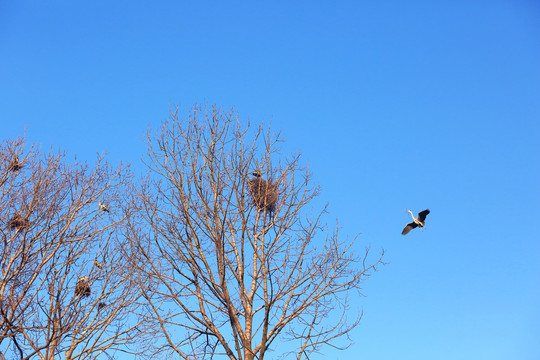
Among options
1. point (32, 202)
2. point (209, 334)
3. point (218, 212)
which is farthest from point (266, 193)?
point (32, 202)

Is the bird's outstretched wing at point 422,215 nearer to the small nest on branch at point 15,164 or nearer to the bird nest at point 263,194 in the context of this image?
the bird nest at point 263,194

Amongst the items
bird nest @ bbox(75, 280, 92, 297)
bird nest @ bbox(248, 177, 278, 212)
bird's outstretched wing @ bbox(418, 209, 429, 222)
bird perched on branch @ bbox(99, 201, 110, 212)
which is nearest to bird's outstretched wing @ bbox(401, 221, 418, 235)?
bird's outstretched wing @ bbox(418, 209, 429, 222)

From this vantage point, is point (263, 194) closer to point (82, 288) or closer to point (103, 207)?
point (82, 288)

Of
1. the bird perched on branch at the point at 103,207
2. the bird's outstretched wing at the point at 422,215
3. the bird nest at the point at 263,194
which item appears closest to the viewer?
the bird nest at the point at 263,194

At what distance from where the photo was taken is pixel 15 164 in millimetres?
10086

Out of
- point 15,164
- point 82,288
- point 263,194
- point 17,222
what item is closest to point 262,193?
point 263,194

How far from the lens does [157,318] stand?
6.12 metres

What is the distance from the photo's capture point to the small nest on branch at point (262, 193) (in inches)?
290

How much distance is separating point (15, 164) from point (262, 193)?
6.00m

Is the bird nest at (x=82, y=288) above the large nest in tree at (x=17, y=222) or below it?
below

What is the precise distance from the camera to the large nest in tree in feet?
30.3

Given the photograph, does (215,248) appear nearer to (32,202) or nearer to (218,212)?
(218,212)

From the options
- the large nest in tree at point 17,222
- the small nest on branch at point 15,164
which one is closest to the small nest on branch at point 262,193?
the large nest in tree at point 17,222

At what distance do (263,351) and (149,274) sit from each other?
1.90m
